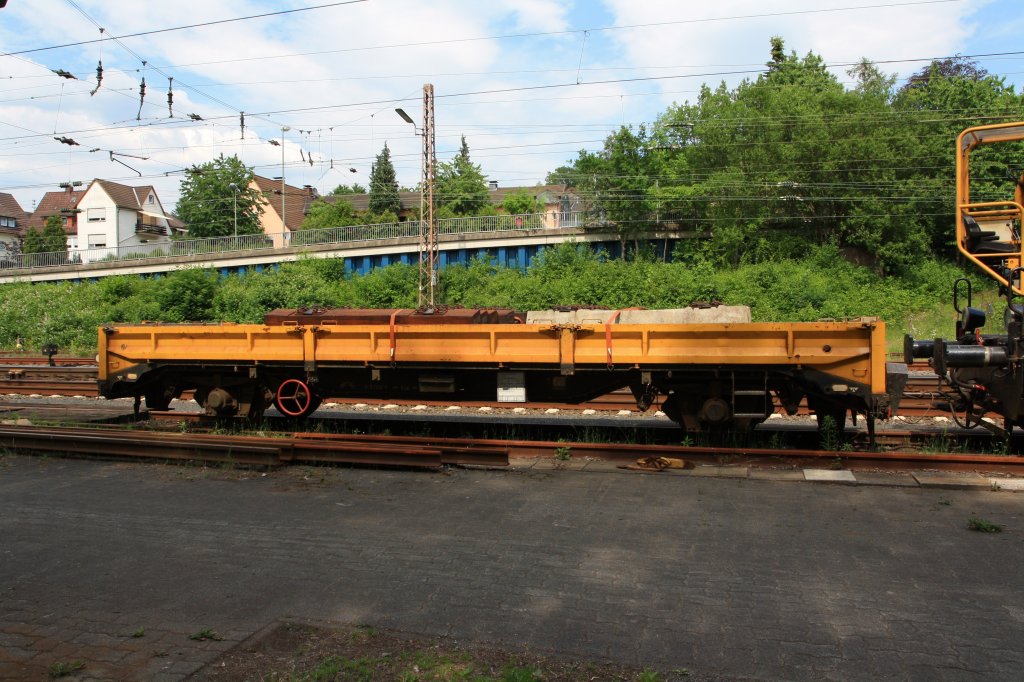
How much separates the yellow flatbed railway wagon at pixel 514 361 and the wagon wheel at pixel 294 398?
0.08 feet

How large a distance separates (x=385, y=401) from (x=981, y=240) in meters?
9.34

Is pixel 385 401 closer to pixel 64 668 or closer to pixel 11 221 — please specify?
pixel 64 668

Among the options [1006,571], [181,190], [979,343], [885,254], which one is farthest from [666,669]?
[181,190]

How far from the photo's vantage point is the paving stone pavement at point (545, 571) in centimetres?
414

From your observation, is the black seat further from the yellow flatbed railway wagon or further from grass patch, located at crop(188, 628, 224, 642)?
grass patch, located at crop(188, 628, 224, 642)

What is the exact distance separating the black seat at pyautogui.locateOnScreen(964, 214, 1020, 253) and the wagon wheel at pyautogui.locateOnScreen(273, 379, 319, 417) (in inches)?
338

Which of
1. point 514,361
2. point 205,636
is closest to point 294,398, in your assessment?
point 514,361

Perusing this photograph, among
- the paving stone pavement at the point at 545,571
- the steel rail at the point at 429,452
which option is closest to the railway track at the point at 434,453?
the steel rail at the point at 429,452

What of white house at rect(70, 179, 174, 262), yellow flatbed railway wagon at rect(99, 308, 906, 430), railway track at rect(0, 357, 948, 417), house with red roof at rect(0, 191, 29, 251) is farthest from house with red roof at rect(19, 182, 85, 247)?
yellow flatbed railway wagon at rect(99, 308, 906, 430)

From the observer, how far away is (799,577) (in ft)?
16.8

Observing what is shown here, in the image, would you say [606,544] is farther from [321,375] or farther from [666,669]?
[321,375]

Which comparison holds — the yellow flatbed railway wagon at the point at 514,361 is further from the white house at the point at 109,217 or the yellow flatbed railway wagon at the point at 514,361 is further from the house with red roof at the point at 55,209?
the house with red roof at the point at 55,209

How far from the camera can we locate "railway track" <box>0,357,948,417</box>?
11875 millimetres

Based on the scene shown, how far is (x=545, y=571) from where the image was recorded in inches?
208
